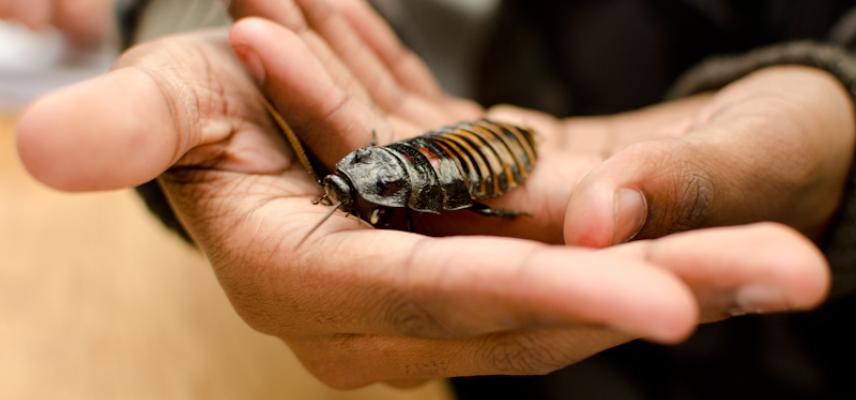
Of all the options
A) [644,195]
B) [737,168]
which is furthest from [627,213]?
[737,168]

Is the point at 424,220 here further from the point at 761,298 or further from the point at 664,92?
the point at 664,92

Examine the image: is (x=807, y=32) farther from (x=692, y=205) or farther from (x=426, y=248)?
(x=426, y=248)

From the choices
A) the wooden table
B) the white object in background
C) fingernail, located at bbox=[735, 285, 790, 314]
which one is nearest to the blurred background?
the wooden table

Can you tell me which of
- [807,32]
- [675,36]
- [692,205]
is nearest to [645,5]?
[675,36]

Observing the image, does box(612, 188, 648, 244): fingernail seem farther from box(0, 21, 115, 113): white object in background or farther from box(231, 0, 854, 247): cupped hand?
box(0, 21, 115, 113): white object in background

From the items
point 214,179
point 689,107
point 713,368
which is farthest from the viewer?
point 713,368
